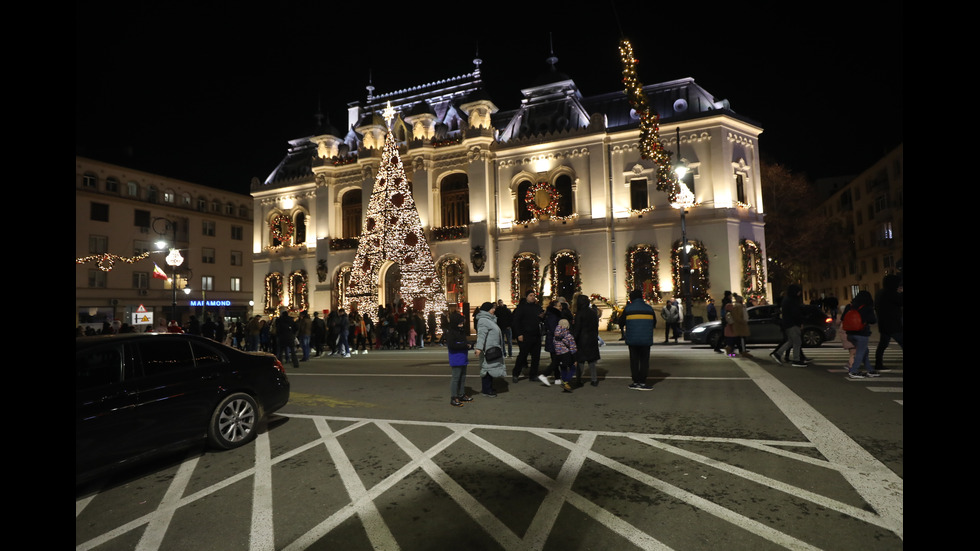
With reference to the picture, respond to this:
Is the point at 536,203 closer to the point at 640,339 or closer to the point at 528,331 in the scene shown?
the point at 528,331

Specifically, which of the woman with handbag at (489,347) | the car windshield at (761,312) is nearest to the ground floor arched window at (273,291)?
the car windshield at (761,312)

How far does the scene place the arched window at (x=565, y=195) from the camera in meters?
28.9

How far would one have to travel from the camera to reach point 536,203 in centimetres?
2922

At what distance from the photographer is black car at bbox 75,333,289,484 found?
4867mm

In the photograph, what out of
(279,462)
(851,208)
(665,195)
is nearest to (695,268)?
(665,195)

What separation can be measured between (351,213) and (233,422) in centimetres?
2901

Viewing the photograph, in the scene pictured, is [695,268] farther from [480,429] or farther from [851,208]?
[851,208]

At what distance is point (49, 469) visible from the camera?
288cm

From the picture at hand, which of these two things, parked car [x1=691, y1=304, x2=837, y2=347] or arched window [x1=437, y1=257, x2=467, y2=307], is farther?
arched window [x1=437, y1=257, x2=467, y2=307]

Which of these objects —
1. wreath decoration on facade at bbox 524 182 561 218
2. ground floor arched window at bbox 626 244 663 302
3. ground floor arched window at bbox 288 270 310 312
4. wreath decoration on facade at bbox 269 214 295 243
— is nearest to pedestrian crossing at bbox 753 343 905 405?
ground floor arched window at bbox 626 244 663 302

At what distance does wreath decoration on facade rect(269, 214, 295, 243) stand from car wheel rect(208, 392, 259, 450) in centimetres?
3141

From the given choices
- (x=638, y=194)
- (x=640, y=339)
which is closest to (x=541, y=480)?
(x=640, y=339)

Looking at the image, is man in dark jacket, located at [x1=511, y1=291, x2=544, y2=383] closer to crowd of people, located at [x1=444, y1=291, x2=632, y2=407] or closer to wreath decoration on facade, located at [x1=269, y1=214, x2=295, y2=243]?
crowd of people, located at [x1=444, y1=291, x2=632, y2=407]

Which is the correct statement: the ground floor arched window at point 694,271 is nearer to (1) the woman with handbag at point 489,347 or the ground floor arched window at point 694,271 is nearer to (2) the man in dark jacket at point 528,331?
(2) the man in dark jacket at point 528,331
